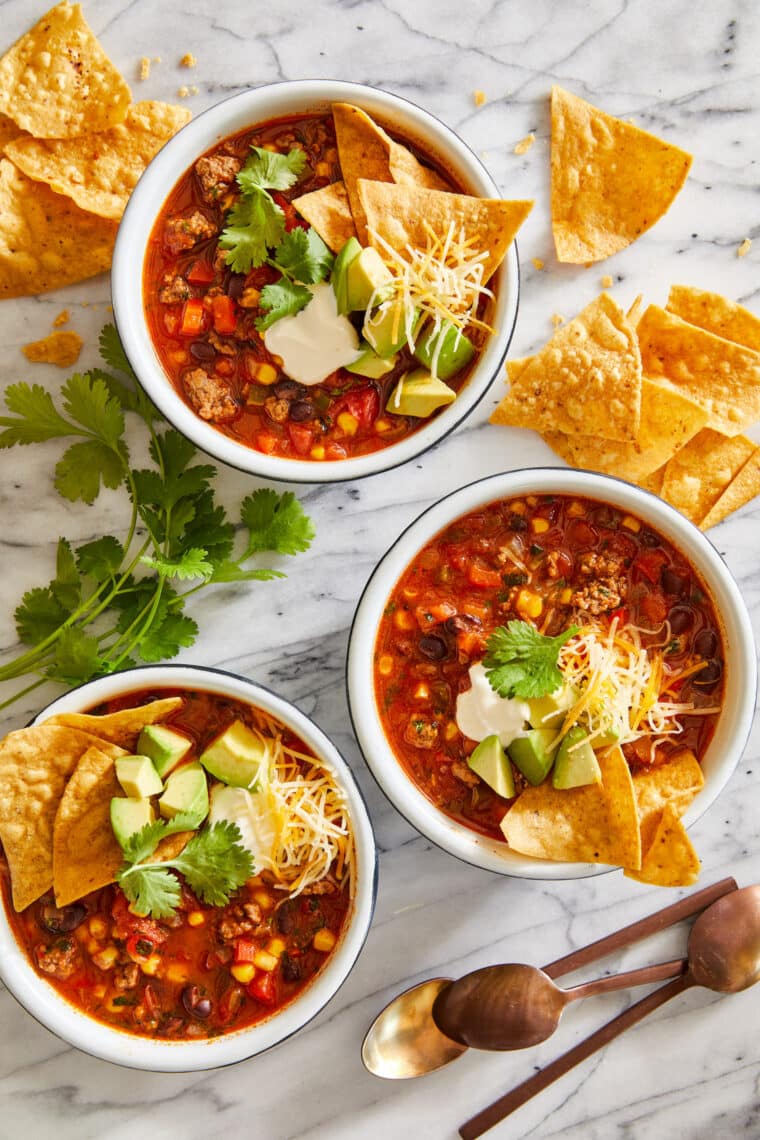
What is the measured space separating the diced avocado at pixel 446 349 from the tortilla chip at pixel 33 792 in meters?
1.27

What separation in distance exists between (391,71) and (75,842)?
89.8 inches

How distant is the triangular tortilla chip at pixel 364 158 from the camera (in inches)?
101

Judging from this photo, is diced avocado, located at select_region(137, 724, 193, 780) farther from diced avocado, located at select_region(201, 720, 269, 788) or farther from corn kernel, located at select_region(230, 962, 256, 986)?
corn kernel, located at select_region(230, 962, 256, 986)

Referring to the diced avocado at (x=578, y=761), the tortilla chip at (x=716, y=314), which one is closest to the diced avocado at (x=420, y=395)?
the tortilla chip at (x=716, y=314)

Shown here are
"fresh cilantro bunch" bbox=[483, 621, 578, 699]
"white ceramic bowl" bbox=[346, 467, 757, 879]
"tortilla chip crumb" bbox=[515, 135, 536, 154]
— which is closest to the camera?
"fresh cilantro bunch" bbox=[483, 621, 578, 699]

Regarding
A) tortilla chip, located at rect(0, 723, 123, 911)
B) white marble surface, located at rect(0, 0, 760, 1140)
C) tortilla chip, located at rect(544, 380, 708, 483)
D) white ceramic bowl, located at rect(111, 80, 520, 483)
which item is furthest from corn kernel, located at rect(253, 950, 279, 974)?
tortilla chip, located at rect(544, 380, 708, 483)

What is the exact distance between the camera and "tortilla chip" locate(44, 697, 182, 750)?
2.53m

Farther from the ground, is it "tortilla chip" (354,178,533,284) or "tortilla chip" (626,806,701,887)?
"tortilla chip" (354,178,533,284)

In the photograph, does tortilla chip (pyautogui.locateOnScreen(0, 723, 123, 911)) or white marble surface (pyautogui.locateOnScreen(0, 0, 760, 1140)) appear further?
white marble surface (pyautogui.locateOnScreen(0, 0, 760, 1140))

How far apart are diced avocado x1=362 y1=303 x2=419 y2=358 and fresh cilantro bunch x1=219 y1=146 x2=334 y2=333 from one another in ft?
0.60

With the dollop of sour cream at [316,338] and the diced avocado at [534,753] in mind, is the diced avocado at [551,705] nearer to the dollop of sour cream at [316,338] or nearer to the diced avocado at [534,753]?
the diced avocado at [534,753]

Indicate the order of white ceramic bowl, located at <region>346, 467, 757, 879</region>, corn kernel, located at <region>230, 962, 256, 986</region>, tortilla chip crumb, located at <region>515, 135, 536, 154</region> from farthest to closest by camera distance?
tortilla chip crumb, located at <region>515, 135, 536, 154</region> → corn kernel, located at <region>230, 962, 256, 986</region> → white ceramic bowl, located at <region>346, 467, 757, 879</region>

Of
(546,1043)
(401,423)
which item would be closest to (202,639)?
(401,423)

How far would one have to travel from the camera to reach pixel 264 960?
270 cm
